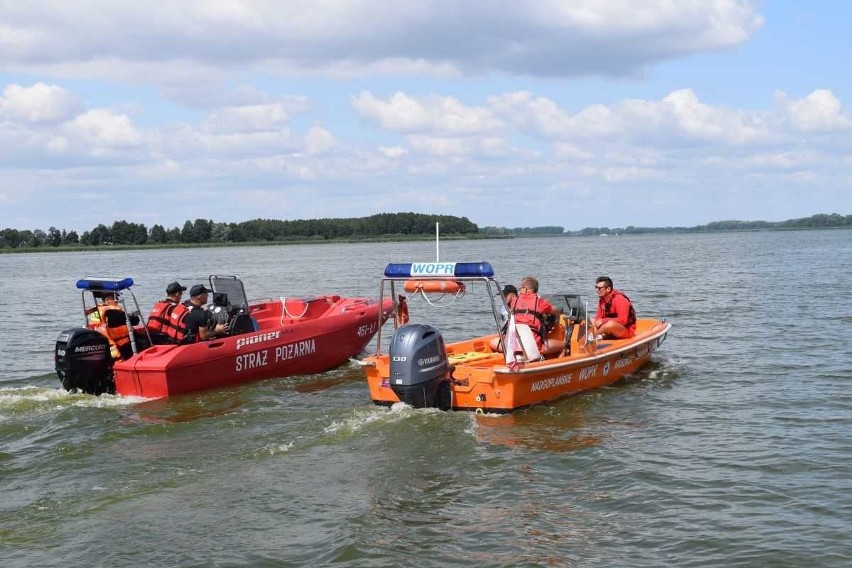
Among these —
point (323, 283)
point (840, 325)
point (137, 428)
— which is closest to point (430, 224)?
point (323, 283)

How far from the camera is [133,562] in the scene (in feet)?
20.6

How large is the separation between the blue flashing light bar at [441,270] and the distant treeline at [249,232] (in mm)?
103055

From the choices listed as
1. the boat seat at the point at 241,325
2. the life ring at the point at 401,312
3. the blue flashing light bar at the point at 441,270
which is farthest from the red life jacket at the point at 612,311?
the boat seat at the point at 241,325

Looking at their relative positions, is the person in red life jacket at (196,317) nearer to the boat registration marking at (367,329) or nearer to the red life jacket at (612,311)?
the boat registration marking at (367,329)

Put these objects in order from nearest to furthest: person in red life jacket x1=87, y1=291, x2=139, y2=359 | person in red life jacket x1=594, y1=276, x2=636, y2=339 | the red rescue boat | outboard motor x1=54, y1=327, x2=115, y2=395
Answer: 1. outboard motor x1=54, y1=327, x2=115, y2=395
2. the red rescue boat
3. person in red life jacket x1=87, y1=291, x2=139, y2=359
4. person in red life jacket x1=594, y1=276, x2=636, y2=339

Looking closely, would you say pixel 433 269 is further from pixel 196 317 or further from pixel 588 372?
pixel 196 317

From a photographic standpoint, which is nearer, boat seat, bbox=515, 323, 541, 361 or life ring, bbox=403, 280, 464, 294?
life ring, bbox=403, 280, 464, 294

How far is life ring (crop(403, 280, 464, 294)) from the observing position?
10.2 meters

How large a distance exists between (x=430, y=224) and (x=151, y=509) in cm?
12776

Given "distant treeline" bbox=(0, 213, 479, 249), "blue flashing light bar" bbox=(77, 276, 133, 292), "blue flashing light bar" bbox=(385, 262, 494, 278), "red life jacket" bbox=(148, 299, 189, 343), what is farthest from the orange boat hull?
"distant treeline" bbox=(0, 213, 479, 249)

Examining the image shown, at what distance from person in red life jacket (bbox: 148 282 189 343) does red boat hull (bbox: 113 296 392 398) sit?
32 centimetres

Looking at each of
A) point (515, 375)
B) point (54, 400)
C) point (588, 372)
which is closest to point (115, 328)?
point (54, 400)

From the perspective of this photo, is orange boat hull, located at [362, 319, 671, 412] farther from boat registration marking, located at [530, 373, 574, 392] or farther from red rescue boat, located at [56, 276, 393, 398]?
red rescue boat, located at [56, 276, 393, 398]

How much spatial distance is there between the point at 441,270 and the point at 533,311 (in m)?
1.95
